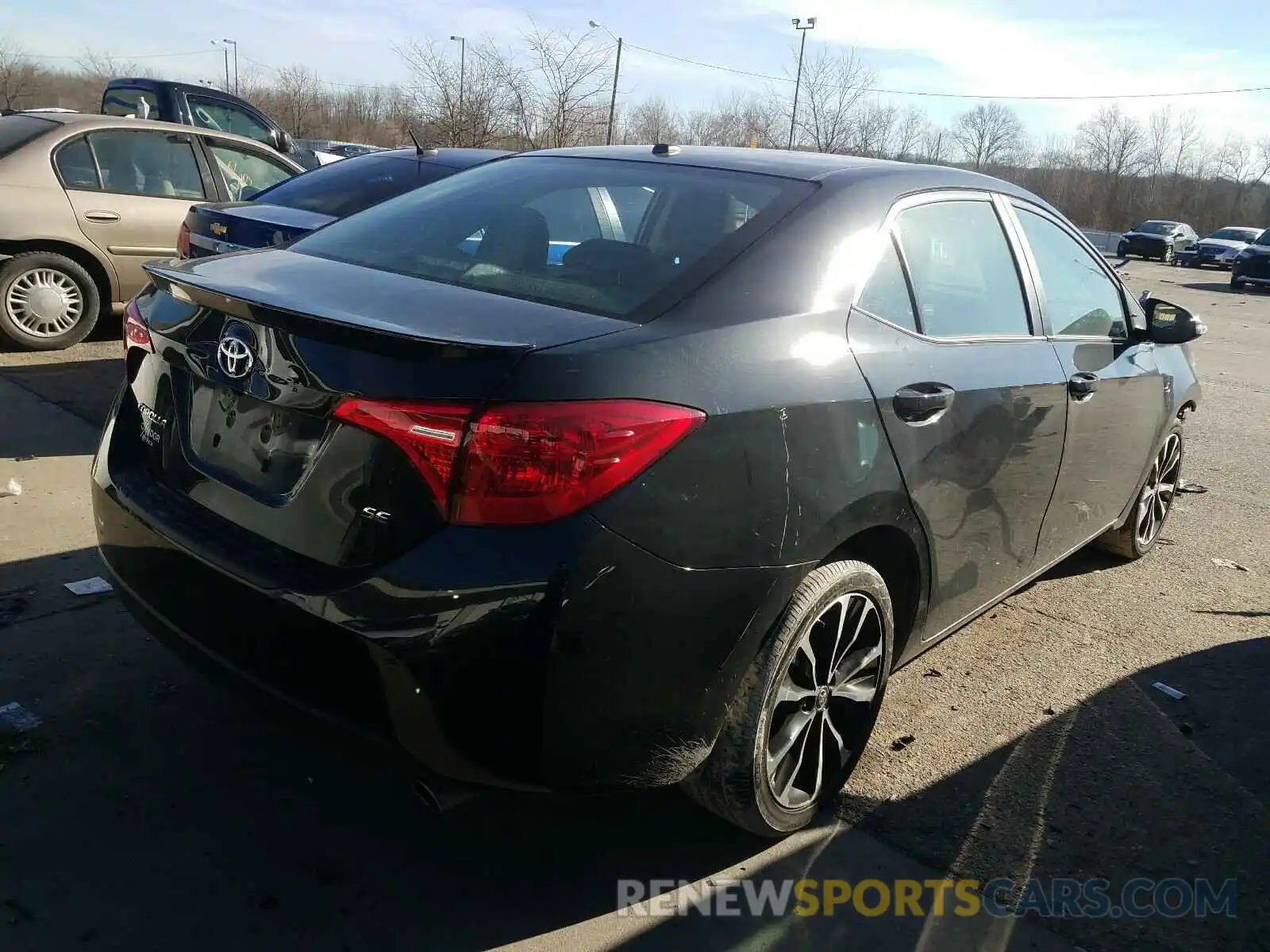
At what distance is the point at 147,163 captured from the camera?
791 cm

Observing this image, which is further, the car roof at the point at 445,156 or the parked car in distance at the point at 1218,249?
the parked car in distance at the point at 1218,249

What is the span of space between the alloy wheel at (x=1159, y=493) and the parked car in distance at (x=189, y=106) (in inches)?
409

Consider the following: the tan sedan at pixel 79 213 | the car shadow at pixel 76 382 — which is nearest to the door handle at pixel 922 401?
the car shadow at pixel 76 382

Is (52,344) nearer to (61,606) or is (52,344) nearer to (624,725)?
(61,606)

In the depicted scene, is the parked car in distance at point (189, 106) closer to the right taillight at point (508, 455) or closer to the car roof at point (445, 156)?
the car roof at point (445, 156)

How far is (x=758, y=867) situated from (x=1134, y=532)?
10.5ft

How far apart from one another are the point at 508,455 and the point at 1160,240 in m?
41.0

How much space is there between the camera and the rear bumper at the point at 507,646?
199 centimetres

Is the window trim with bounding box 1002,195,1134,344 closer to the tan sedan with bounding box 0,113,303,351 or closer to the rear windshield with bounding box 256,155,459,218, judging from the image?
the rear windshield with bounding box 256,155,459,218

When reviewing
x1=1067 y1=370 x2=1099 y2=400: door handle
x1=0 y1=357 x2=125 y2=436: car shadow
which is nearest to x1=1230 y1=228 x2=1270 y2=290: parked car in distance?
x1=1067 y1=370 x2=1099 y2=400: door handle

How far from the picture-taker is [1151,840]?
115 inches

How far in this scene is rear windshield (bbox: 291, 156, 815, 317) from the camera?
2586 millimetres

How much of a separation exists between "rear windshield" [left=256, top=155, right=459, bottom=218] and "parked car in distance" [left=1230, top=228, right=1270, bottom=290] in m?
26.4

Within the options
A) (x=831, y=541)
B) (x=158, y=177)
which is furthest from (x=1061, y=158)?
(x=831, y=541)
